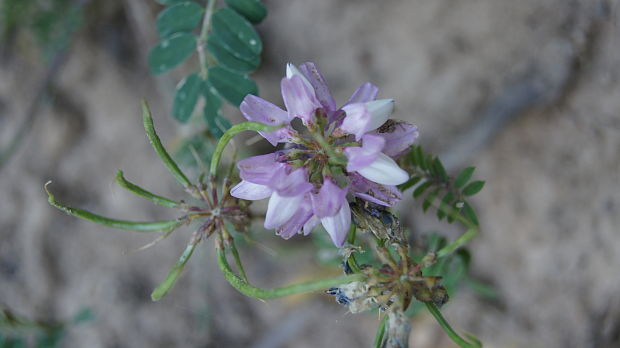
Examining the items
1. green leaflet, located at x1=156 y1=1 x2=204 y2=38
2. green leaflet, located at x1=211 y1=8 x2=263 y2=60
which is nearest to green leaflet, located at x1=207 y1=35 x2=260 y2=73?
green leaflet, located at x1=211 y1=8 x2=263 y2=60

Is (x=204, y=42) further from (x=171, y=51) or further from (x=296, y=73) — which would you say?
(x=296, y=73)

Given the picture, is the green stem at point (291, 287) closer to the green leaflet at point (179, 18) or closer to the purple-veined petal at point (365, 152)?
the purple-veined petal at point (365, 152)

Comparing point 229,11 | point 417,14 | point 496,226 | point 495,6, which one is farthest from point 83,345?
point 495,6

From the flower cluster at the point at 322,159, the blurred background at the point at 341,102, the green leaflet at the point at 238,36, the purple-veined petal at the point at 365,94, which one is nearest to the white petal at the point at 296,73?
the flower cluster at the point at 322,159

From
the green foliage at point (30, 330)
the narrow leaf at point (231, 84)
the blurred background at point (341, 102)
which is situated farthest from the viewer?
the blurred background at point (341, 102)

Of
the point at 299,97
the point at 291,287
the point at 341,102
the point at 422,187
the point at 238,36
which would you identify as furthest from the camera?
the point at 341,102

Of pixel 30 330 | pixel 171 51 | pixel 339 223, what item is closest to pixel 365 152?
pixel 339 223
